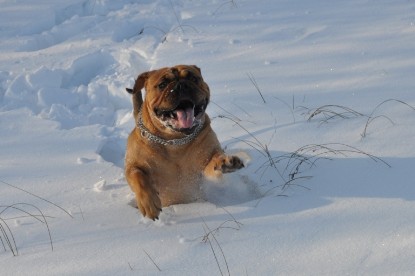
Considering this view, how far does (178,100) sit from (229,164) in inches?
16.5

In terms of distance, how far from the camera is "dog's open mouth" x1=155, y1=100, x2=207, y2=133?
2674 millimetres

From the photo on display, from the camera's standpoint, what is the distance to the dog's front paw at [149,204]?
8.09 ft

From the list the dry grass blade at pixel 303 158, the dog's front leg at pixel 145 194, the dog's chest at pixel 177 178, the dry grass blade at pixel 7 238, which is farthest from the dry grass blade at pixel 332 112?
the dry grass blade at pixel 7 238

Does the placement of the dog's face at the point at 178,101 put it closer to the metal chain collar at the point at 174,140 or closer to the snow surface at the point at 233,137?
the metal chain collar at the point at 174,140

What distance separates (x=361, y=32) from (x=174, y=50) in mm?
1595

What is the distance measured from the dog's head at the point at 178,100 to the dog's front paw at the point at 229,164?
23 centimetres

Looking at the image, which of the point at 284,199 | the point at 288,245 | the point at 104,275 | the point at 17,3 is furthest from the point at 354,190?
the point at 17,3

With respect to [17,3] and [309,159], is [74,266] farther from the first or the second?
[17,3]

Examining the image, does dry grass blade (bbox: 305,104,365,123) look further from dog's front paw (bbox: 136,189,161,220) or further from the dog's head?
dog's front paw (bbox: 136,189,161,220)

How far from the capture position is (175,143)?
2742 millimetres

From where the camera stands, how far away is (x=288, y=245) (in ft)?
6.84

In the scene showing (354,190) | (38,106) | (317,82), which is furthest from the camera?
(38,106)

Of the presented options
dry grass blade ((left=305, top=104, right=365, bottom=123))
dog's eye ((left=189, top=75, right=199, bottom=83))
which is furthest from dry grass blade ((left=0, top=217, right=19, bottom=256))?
dry grass blade ((left=305, top=104, right=365, bottom=123))

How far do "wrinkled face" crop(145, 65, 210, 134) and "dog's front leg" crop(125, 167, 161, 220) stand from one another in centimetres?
28
